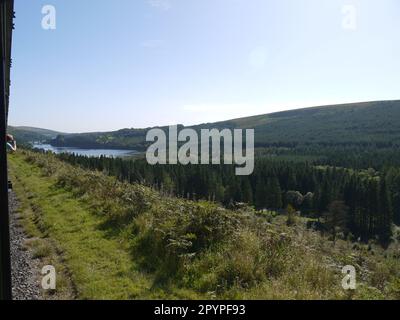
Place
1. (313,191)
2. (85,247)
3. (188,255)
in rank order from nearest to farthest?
(188,255) → (85,247) → (313,191)

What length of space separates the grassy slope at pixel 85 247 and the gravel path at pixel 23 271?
1.64ft

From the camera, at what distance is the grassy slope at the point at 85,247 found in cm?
658

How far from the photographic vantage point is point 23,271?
24.1ft

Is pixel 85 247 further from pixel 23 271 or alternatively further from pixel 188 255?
pixel 188 255

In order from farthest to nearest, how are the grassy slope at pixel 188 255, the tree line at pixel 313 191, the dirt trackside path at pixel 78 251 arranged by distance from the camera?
the tree line at pixel 313 191 < the dirt trackside path at pixel 78 251 < the grassy slope at pixel 188 255

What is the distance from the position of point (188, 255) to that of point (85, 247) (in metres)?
2.77

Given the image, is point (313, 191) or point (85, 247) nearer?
point (85, 247)

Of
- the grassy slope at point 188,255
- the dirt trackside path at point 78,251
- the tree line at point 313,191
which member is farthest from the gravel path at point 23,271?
the tree line at point 313,191

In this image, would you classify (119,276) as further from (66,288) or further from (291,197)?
(291,197)

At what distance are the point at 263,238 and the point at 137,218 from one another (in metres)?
3.80

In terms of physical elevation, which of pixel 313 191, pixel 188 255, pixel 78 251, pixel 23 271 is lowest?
pixel 313 191

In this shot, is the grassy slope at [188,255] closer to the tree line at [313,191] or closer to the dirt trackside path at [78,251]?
the dirt trackside path at [78,251]

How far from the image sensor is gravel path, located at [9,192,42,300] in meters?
6.45

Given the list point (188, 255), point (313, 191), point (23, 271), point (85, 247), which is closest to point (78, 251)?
point (85, 247)
